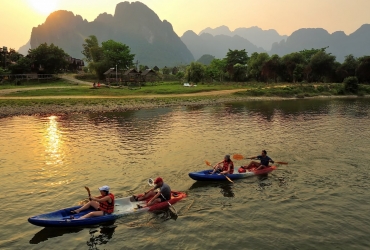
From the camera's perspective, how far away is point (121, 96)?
5859 cm

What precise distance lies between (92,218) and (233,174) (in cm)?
877

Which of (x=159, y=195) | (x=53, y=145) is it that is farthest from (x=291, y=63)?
(x=159, y=195)

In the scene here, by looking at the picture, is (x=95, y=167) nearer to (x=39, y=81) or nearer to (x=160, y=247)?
(x=160, y=247)

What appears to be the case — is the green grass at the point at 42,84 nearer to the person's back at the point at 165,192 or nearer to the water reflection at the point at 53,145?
the water reflection at the point at 53,145

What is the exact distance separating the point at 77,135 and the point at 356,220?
25500 mm

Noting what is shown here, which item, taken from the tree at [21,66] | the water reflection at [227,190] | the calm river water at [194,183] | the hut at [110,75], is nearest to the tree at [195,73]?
the hut at [110,75]

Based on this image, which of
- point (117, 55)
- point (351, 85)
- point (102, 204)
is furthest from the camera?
point (117, 55)

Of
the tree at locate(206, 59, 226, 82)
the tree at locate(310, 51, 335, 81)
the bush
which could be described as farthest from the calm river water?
the tree at locate(206, 59, 226, 82)

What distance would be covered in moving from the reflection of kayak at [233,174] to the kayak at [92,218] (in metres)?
2.30

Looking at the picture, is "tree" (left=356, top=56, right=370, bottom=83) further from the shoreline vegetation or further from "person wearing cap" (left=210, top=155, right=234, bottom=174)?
"person wearing cap" (left=210, top=155, right=234, bottom=174)

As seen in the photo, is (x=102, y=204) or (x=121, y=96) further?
(x=121, y=96)

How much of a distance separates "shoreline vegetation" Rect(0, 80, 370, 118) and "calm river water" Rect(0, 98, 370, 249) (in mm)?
10776

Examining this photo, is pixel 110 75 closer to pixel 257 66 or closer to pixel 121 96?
pixel 121 96

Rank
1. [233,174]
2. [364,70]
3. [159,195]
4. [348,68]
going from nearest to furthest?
[159,195] → [233,174] → [364,70] → [348,68]
